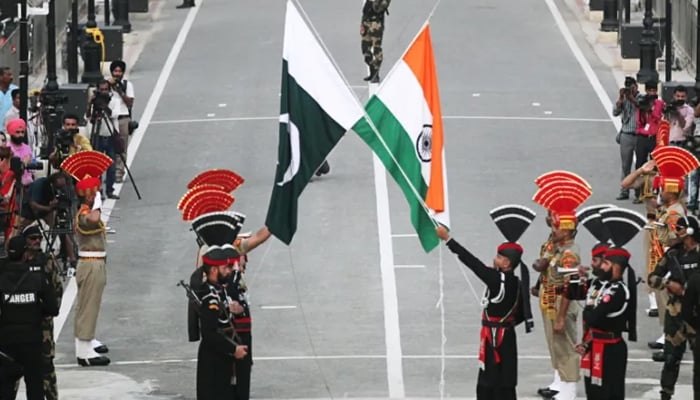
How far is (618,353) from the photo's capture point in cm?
2105

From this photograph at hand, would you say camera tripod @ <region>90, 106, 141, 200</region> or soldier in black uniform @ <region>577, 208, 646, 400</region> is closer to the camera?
soldier in black uniform @ <region>577, 208, 646, 400</region>

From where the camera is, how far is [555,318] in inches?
894

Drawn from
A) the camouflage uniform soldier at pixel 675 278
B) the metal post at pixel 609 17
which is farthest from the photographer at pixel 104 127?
the metal post at pixel 609 17

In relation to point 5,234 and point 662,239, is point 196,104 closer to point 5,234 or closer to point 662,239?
point 5,234

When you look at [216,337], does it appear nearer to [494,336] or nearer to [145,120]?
[494,336]

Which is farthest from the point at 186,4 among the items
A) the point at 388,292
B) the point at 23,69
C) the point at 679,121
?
the point at 388,292

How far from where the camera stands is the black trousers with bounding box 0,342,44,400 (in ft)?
68.4

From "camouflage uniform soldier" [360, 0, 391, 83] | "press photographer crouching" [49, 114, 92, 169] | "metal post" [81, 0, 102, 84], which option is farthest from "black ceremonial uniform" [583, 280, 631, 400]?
"camouflage uniform soldier" [360, 0, 391, 83]

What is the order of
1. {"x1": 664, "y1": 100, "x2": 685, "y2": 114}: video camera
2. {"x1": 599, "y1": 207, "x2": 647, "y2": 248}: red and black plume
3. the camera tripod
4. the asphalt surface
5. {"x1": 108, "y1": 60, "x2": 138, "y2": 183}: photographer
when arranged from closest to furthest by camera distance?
1. {"x1": 599, "y1": 207, "x2": 647, "y2": 248}: red and black plume
2. the asphalt surface
3. {"x1": 664, "y1": 100, "x2": 685, "y2": 114}: video camera
4. the camera tripod
5. {"x1": 108, "y1": 60, "x2": 138, "y2": 183}: photographer

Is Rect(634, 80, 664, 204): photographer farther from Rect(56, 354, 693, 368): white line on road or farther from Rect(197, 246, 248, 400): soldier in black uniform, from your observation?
Rect(197, 246, 248, 400): soldier in black uniform

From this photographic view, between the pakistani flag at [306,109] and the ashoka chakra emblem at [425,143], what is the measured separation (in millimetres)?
617

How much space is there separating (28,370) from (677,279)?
624cm

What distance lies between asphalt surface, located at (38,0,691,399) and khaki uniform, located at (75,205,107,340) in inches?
17.7

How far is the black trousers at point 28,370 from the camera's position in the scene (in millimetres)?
20844
